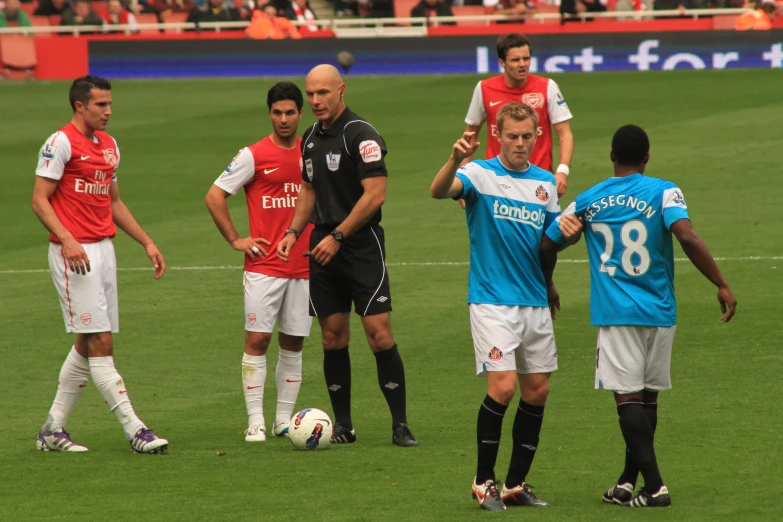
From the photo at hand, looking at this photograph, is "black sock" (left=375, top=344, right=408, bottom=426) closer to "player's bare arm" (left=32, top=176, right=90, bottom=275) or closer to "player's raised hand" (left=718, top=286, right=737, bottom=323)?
"player's bare arm" (left=32, top=176, right=90, bottom=275)

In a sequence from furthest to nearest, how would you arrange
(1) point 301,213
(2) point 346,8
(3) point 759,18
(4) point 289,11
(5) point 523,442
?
(2) point 346,8, (4) point 289,11, (3) point 759,18, (1) point 301,213, (5) point 523,442

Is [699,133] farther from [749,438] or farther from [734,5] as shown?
[749,438]

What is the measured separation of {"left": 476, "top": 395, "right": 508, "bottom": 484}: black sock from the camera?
6648 mm

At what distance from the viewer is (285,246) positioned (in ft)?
27.5

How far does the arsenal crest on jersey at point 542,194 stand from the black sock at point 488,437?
1.06 m

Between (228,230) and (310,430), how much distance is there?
57.1 inches

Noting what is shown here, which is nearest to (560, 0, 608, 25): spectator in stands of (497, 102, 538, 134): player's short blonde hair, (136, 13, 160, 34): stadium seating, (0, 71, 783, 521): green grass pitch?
(0, 71, 783, 521): green grass pitch

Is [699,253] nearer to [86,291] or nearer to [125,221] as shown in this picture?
[86,291]

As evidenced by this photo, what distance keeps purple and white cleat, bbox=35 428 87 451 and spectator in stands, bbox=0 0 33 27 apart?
84.0ft

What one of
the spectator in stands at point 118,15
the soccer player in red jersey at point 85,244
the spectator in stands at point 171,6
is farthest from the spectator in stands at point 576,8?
the soccer player in red jersey at point 85,244

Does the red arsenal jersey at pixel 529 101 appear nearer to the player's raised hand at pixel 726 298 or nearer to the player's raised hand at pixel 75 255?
the player's raised hand at pixel 75 255

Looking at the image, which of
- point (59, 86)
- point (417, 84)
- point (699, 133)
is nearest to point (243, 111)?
point (417, 84)

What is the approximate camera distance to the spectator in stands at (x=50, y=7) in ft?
109

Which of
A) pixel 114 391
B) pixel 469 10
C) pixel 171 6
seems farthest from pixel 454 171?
pixel 171 6
